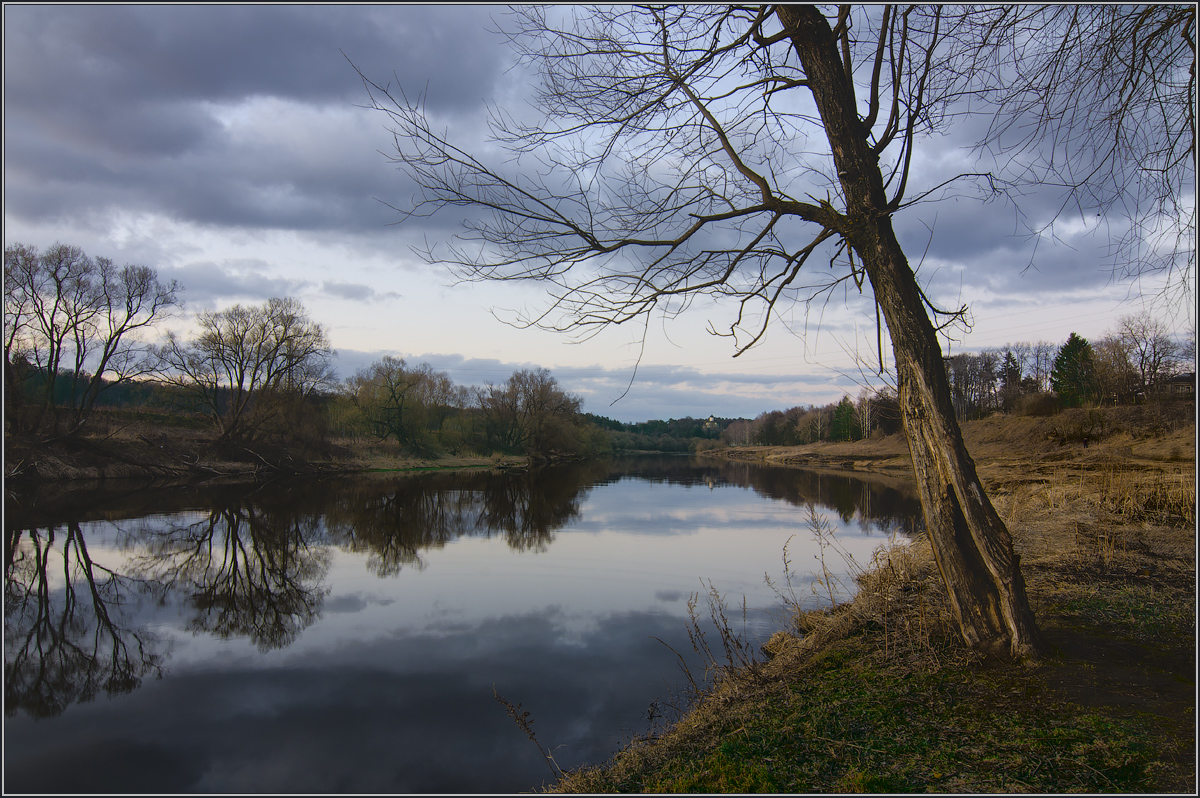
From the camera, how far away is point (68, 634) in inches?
294

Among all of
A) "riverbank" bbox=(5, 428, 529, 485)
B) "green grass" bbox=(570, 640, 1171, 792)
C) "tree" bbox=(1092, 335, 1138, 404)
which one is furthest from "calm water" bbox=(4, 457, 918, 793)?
"tree" bbox=(1092, 335, 1138, 404)

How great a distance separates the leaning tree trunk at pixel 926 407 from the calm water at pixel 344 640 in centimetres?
282

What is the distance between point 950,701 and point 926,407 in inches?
76.8

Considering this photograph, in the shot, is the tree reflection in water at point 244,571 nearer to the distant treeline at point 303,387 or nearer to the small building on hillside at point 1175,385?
the distant treeline at point 303,387

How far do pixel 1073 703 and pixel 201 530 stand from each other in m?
17.2

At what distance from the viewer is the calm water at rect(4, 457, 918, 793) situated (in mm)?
4781

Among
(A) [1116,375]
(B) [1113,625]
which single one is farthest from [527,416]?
(B) [1113,625]

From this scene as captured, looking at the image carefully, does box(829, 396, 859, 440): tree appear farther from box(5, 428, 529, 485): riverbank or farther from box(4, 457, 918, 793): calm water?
box(4, 457, 918, 793): calm water

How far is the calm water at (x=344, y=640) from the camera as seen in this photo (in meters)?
4.78

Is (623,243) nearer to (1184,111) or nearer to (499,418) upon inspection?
(1184,111)

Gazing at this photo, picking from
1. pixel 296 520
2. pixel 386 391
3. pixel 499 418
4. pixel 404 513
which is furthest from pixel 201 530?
pixel 499 418

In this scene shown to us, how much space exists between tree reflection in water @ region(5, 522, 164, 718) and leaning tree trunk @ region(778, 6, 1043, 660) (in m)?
7.94

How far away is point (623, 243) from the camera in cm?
436

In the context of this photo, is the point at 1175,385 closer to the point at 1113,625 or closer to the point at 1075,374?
the point at 1075,374
